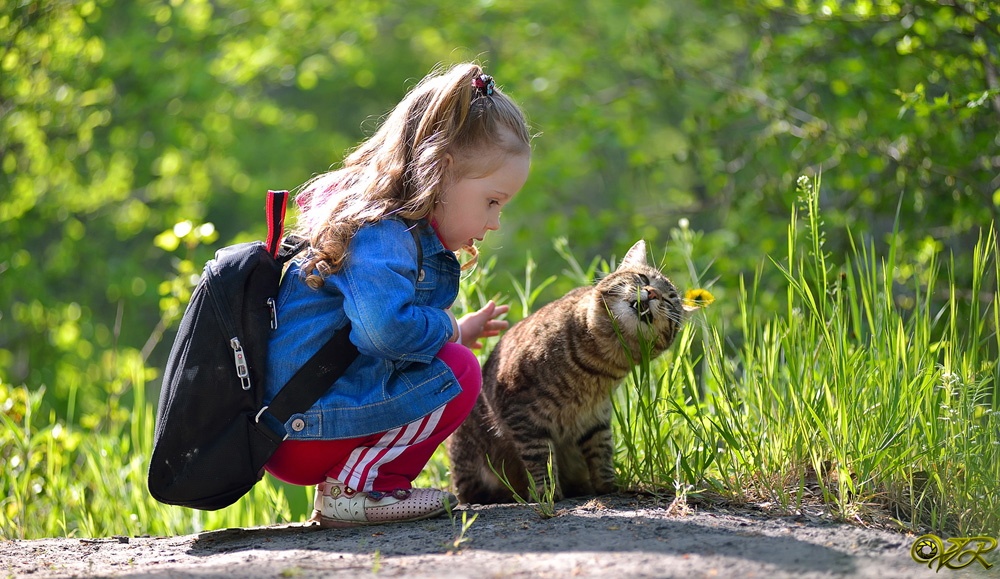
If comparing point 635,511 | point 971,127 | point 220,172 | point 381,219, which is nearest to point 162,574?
point 381,219

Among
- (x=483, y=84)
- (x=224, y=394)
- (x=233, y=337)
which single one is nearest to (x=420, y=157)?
(x=483, y=84)

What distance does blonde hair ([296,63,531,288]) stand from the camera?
7.88ft

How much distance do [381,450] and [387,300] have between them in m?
0.55

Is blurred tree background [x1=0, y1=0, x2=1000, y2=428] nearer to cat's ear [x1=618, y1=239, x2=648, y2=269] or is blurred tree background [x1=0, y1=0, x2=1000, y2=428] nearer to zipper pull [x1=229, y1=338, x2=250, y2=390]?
cat's ear [x1=618, y1=239, x2=648, y2=269]

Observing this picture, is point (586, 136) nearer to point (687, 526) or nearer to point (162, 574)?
point (687, 526)

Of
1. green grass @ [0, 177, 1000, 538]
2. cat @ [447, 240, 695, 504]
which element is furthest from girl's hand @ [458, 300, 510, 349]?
green grass @ [0, 177, 1000, 538]

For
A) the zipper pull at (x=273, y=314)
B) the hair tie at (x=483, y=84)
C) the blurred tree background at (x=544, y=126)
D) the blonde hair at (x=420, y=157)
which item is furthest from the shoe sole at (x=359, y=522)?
the hair tie at (x=483, y=84)

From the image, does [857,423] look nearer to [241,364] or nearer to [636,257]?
[636,257]

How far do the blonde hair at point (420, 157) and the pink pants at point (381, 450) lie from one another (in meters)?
0.50

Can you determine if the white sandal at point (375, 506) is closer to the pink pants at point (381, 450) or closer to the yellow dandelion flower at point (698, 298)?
the pink pants at point (381, 450)

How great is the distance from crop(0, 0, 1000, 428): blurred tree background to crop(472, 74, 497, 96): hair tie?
1.41 feet

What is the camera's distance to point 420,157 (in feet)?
8.06

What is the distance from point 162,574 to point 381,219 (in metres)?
1.11

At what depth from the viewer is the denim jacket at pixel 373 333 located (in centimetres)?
222
